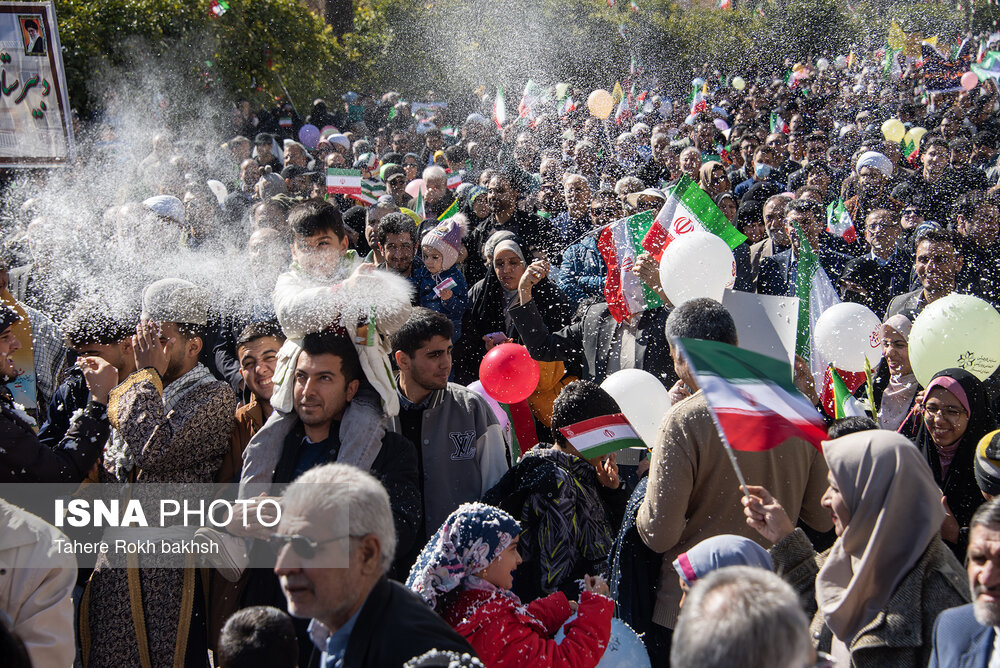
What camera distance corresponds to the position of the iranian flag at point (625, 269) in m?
5.02

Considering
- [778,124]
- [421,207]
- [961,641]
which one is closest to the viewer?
[961,641]

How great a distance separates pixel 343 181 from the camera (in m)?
9.05

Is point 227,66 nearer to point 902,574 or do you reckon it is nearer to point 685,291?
point 685,291

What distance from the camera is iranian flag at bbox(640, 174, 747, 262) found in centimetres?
505

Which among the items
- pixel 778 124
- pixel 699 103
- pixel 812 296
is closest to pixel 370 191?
pixel 812 296

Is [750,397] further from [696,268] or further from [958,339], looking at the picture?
[958,339]

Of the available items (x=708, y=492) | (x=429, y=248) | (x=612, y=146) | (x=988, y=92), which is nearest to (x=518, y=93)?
(x=612, y=146)

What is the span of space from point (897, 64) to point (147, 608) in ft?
58.7

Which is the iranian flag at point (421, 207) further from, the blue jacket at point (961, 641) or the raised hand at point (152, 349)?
the blue jacket at point (961, 641)

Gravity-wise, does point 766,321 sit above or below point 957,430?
above

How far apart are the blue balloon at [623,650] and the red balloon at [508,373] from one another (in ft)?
5.96

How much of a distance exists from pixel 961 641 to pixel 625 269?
310 centimetres

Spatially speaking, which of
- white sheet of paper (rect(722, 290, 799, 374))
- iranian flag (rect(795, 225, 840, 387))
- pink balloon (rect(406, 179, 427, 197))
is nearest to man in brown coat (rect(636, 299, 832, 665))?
white sheet of paper (rect(722, 290, 799, 374))

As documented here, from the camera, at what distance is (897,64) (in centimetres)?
1770
